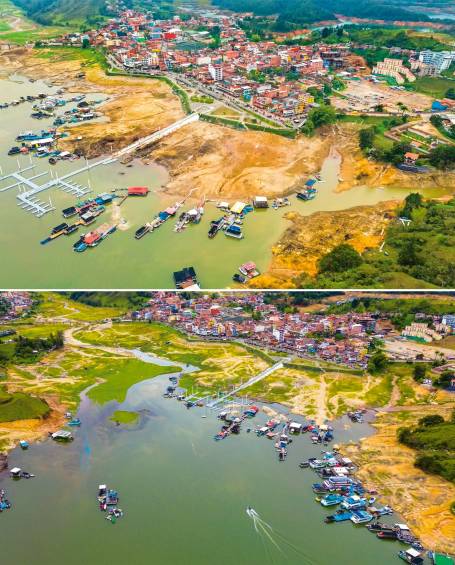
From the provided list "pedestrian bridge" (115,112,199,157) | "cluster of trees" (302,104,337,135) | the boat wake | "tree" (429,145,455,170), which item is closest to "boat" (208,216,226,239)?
"pedestrian bridge" (115,112,199,157)

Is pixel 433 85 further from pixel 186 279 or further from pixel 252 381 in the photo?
pixel 252 381

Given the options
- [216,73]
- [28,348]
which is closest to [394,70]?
[216,73]

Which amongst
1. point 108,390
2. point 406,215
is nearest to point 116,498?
point 108,390

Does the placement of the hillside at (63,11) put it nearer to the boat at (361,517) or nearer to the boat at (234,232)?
the boat at (234,232)

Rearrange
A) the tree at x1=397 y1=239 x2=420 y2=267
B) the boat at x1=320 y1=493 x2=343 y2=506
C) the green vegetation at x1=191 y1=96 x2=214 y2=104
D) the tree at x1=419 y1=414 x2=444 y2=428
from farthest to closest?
the green vegetation at x1=191 y1=96 x2=214 y2=104 < the tree at x1=397 y1=239 x2=420 y2=267 < the tree at x1=419 y1=414 x2=444 y2=428 < the boat at x1=320 y1=493 x2=343 y2=506

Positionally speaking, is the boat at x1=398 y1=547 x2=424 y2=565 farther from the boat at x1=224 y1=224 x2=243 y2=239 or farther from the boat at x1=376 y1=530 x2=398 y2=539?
the boat at x1=224 y1=224 x2=243 y2=239

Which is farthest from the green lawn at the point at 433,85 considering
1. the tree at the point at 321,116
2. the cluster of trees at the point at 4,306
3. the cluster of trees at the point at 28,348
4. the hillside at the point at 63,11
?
the hillside at the point at 63,11
